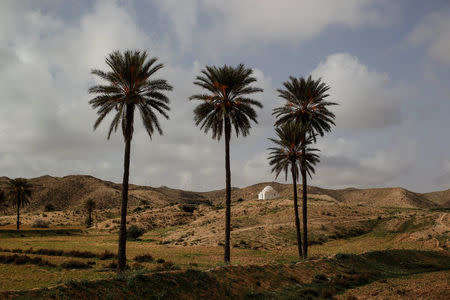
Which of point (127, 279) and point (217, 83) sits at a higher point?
point (217, 83)

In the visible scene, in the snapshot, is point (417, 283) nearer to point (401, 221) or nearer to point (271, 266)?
point (271, 266)

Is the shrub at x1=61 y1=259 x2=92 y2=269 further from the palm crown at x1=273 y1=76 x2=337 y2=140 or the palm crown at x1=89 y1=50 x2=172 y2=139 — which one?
the palm crown at x1=273 y1=76 x2=337 y2=140

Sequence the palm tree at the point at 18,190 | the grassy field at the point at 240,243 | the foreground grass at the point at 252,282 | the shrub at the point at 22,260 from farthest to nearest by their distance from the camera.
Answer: the palm tree at the point at 18,190 < the shrub at the point at 22,260 < the grassy field at the point at 240,243 < the foreground grass at the point at 252,282

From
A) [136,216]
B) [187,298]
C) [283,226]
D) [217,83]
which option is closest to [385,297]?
[187,298]

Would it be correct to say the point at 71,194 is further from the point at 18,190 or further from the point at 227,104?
the point at 227,104

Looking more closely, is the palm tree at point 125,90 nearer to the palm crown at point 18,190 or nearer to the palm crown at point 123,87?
the palm crown at point 123,87

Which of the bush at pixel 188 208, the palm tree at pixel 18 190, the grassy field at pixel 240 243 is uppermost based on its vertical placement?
the palm tree at pixel 18 190

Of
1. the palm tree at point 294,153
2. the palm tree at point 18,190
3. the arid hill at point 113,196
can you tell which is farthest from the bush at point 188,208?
the palm tree at point 294,153

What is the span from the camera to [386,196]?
5748 inches

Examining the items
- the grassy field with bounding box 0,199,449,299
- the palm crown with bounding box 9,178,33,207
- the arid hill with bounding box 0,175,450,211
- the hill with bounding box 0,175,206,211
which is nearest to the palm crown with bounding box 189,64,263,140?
the grassy field with bounding box 0,199,449,299

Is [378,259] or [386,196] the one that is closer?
[378,259]

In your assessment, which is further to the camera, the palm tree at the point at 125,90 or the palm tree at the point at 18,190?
the palm tree at the point at 18,190

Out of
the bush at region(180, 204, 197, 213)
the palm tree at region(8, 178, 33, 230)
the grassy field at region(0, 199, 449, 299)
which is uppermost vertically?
the palm tree at region(8, 178, 33, 230)

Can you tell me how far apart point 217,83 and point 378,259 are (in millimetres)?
20827
